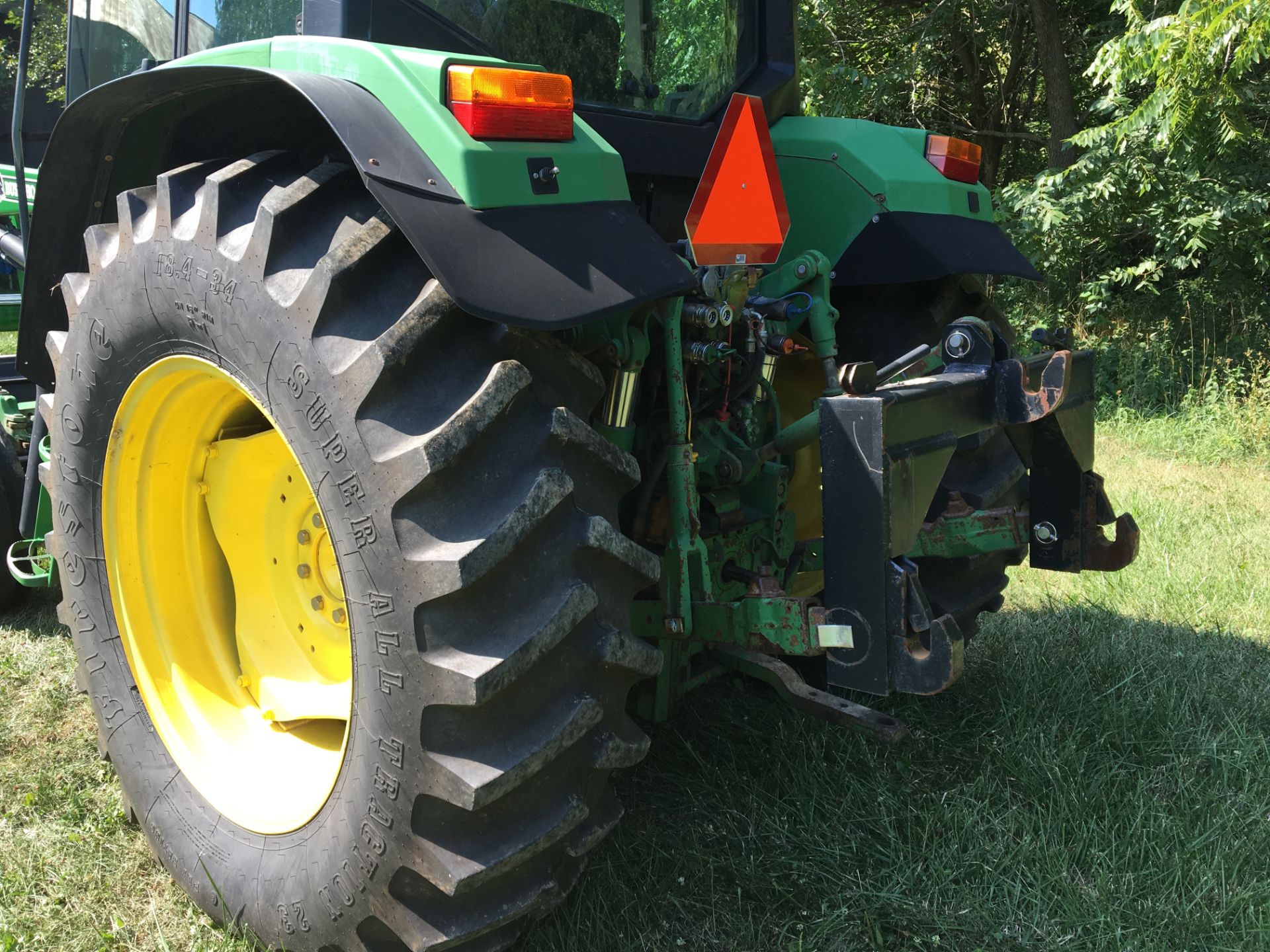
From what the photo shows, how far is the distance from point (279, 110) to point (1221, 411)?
A: 665 centimetres

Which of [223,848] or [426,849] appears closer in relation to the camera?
[426,849]

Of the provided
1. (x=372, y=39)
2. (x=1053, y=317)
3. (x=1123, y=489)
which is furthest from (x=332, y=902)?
(x=1053, y=317)

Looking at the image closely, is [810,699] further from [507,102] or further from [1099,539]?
[507,102]

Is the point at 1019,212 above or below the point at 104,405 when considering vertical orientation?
above

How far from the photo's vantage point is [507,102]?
63.2 inches

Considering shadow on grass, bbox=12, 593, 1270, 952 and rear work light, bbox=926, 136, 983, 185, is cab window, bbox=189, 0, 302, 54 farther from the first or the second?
shadow on grass, bbox=12, 593, 1270, 952

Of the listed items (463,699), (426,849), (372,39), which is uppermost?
(372,39)

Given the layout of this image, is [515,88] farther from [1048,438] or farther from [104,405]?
[1048,438]

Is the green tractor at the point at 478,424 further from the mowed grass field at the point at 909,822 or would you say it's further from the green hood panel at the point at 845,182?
the mowed grass field at the point at 909,822

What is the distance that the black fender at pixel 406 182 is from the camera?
59.2 inches

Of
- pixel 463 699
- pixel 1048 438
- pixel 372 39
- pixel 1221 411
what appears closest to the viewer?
pixel 463 699

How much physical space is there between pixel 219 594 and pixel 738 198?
1501mm

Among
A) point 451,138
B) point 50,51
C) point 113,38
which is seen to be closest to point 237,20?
point 113,38

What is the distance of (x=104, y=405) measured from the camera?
2.15 m
